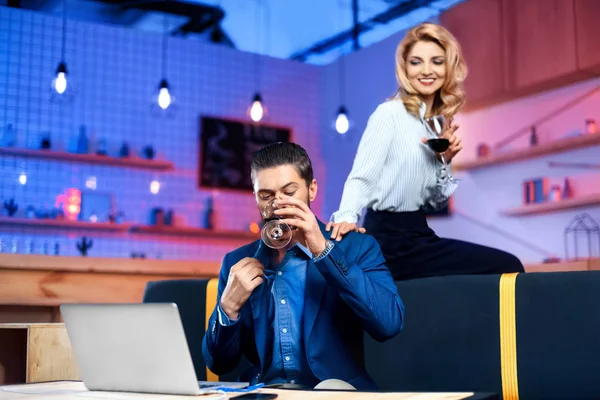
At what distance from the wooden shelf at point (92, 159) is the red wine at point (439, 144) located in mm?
5108

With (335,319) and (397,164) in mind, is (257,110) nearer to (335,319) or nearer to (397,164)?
(397,164)

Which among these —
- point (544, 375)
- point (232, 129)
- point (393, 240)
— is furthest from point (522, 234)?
point (544, 375)

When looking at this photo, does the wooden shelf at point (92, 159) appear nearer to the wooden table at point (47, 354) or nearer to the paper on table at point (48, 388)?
the wooden table at point (47, 354)

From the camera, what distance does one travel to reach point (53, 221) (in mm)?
6773

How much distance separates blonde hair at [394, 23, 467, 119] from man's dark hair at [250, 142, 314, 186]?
73cm

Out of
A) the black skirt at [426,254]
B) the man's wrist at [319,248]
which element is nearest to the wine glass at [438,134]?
the black skirt at [426,254]

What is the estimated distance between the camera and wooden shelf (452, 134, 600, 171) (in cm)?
553

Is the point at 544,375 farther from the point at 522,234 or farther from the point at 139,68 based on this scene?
the point at 139,68

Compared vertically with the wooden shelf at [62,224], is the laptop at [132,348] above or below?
below

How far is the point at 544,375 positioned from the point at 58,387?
4.00 feet

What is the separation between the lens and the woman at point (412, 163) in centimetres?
248

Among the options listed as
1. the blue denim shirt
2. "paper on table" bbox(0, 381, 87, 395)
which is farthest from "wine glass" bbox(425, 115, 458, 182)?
"paper on table" bbox(0, 381, 87, 395)

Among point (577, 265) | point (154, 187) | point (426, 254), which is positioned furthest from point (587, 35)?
point (154, 187)

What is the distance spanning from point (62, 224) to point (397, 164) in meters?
4.94
